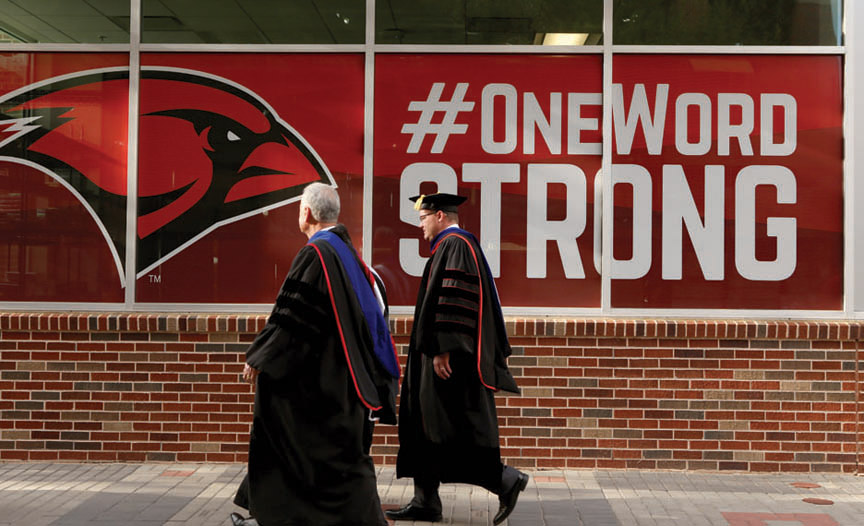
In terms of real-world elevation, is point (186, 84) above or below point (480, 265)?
above

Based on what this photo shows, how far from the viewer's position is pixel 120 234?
24.5ft

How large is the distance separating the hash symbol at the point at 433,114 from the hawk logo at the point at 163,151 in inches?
28.6

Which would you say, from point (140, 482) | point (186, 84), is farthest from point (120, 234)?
point (140, 482)

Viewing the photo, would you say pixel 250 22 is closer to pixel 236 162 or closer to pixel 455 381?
pixel 236 162

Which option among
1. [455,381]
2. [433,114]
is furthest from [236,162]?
[455,381]

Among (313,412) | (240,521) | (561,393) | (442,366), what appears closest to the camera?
(313,412)

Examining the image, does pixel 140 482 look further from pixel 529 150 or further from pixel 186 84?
pixel 529 150

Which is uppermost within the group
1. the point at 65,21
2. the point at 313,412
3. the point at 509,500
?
the point at 65,21

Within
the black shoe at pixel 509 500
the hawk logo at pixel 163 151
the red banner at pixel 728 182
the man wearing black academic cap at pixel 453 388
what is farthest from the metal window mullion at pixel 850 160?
the hawk logo at pixel 163 151

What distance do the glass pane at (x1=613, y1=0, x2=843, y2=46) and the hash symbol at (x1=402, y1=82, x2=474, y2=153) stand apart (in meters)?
1.34

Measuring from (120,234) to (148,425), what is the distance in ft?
4.82

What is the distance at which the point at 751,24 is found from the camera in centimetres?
736

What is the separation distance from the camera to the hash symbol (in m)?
7.43

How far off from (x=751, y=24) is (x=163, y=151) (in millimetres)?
4571
